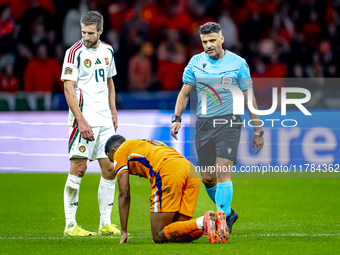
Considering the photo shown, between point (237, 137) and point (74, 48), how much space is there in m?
2.06

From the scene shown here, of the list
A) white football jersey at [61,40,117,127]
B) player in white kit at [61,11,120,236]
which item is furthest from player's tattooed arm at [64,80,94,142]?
white football jersey at [61,40,117,127]

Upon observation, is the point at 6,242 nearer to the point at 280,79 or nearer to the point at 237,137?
the point at 237,137

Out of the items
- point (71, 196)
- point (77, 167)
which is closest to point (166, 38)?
point (77, 167)

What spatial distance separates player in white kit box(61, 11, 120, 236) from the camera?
620 cm

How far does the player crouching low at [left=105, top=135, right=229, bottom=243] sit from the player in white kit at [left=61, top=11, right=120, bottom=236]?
799mm

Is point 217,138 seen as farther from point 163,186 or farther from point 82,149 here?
point 82,149

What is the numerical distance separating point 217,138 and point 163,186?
106 centimetres

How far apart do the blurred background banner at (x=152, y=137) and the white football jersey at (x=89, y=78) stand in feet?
15.5

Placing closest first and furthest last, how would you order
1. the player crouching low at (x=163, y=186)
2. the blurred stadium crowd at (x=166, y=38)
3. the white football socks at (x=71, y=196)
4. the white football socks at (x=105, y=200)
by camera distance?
1. the player crouching low at (x=163, y=186)
2. the white football socks at (x=71, y=196)
3. the white football socks at (x=105, y=200)
4. the blurred stadium crowd at (x=166, y=38)

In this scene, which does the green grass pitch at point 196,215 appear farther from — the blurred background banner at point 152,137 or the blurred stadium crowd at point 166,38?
the blurred stadium crowd at point 166,38

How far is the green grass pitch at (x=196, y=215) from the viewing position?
517cm

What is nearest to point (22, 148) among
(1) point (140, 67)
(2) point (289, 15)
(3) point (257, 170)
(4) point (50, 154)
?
(4) point (50, 154)

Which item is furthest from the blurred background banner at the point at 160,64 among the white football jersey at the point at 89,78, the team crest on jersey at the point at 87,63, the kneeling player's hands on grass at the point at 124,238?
the kneeling player's hands on grass at the point at 124,238

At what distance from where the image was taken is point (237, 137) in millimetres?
6113
